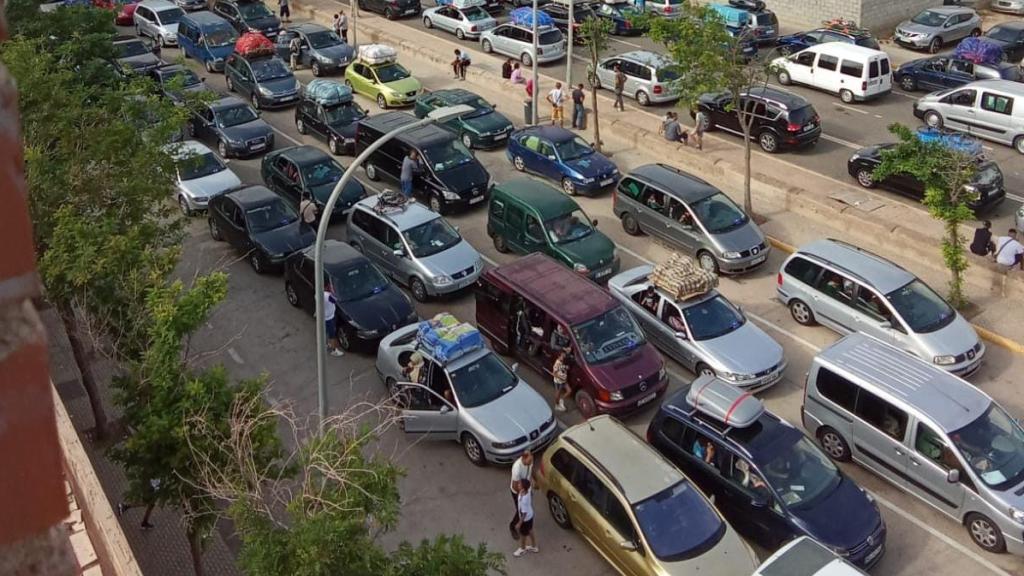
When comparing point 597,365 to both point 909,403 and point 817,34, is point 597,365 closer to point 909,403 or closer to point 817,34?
point 909,403

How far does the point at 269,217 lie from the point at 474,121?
28.2 ft

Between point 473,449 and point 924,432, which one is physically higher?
point 924,432

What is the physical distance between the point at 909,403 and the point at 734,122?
1572 cm

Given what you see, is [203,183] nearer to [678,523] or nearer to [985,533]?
[678,523]

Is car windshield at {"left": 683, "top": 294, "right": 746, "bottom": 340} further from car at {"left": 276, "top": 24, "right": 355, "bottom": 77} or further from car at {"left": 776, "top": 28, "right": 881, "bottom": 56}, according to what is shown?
car at {"left": 276, "top": 24, "right": 355, "bottom": 77}

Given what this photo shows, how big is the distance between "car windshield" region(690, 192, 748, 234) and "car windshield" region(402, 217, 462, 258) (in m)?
5.39

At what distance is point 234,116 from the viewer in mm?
28484

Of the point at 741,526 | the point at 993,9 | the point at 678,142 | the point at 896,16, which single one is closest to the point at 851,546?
the point at 741,526

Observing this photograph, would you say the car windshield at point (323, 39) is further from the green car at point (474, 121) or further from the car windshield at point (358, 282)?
the car windshield at point (358, 282)

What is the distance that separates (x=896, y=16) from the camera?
41.9 m

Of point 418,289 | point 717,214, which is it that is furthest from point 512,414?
point 717,214

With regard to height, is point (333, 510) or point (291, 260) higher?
point (333, 510)

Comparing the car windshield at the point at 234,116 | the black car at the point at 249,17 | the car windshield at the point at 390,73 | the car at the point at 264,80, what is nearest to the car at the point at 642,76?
the car windshield at the point at 390,73

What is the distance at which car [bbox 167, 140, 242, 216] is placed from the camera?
24.3 metres
